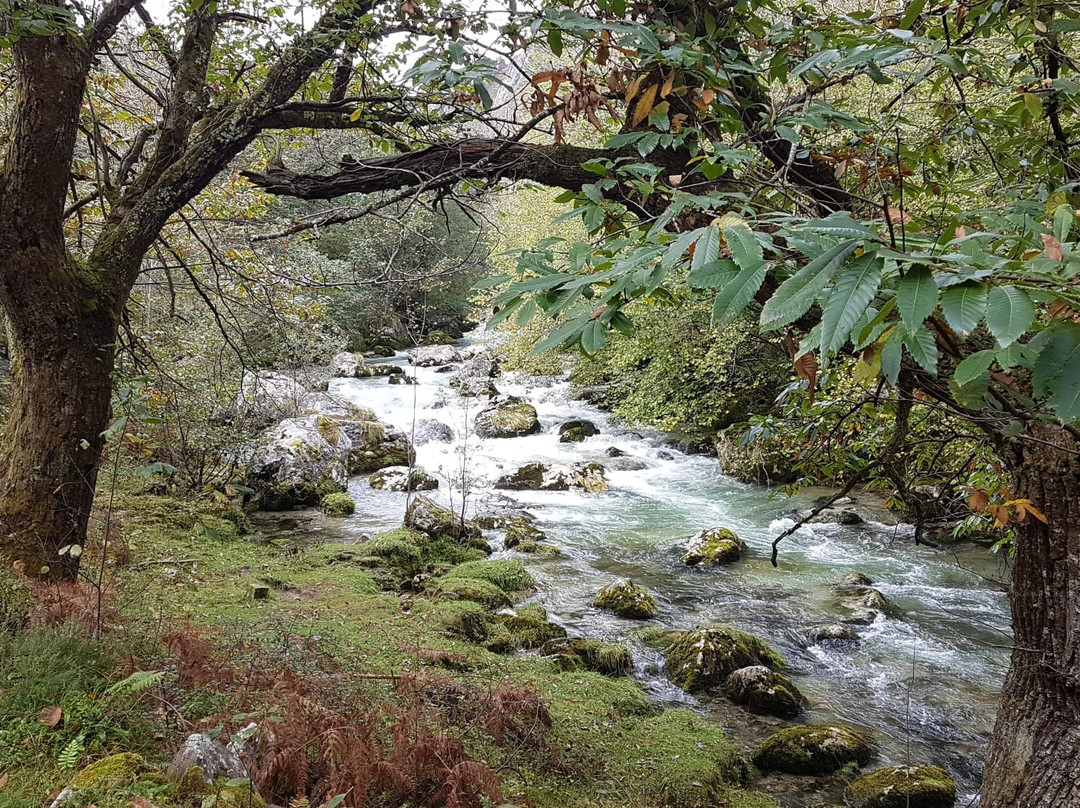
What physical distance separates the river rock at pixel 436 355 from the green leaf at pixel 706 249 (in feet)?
72.9

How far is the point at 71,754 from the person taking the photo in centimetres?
237

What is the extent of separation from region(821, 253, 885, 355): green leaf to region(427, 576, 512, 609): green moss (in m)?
7.06

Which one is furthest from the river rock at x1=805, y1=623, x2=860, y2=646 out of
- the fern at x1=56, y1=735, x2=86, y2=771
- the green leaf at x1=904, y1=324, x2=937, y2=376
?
the green leaf at x1=904, y1=324, x2=937, y2=376

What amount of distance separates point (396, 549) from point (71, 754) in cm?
676

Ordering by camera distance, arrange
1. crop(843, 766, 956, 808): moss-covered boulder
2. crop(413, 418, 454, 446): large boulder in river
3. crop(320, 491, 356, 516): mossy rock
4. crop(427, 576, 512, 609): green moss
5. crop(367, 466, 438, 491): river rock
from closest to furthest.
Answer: crop(843, 766, 956, 808): moss-covered boulder → crop(427, 576, 512, 609): green moss → crop(320, 491, 356, 516): mossy rock → crop(367, 466, 438, 491): river rock → crop(413, 418, 454, 446): large boulder in river

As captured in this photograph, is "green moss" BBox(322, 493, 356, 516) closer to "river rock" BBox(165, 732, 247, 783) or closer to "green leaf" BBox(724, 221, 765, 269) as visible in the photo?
"river rock" BBox(165, 732, 247, 783)

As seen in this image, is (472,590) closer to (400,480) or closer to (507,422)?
(400,480)

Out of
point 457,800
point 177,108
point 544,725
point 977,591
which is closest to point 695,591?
point 977,591

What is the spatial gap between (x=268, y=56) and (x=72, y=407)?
10.1ft

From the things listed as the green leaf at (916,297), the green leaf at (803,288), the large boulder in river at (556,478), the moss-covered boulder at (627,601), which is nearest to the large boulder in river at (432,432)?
the large boulder in river at (556,478)

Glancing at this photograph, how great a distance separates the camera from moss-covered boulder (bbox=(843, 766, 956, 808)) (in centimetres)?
461

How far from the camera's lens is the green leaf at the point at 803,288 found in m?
1.16

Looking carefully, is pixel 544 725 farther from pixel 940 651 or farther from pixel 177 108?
pixel 940 651

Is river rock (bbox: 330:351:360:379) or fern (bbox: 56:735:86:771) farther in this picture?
river rock (bbox: 330:351:360:379)
